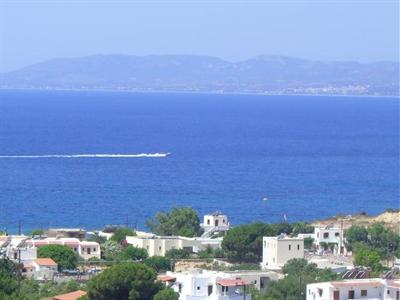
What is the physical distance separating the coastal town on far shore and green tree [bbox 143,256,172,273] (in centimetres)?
3

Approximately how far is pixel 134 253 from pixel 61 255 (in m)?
1.93

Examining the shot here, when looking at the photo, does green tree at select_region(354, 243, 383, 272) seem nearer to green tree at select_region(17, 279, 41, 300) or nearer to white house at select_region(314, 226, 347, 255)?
white house at select_region(314, 226, 347, 255)

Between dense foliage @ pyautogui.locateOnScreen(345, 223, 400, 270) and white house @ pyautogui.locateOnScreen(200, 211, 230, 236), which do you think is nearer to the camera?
dense foliage @ pyautogui.locateOnScreen(345, 223, 400, 270)

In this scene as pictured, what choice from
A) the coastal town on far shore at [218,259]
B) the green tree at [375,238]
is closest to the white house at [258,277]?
the coastal town on far shore at [218,259]

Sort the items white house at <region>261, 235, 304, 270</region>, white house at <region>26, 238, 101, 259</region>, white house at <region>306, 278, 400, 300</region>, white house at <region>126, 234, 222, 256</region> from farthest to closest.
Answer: white house at <region>126, 234, 222, 256</region>, white house at <region>26, 238, 101, 259</region>, white house at <region>261, 235, 304, 270</region>, white house at <region>306, 278, 400, 300</region>

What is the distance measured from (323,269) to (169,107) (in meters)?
139

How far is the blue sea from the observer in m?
53.6

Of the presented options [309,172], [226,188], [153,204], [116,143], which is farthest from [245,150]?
[153,204]

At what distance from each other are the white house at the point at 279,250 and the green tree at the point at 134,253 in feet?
9.11

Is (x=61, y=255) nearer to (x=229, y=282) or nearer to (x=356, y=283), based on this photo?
(x=229, y=282)

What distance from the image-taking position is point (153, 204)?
2157 inches

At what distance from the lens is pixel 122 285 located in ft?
76.1

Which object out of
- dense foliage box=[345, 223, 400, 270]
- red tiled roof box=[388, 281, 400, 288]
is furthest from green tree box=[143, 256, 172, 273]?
red tiled roof box=[388, 281, 400, 288]

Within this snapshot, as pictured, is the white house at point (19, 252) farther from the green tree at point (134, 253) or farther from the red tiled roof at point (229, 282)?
the red tiled roof at point (229, 282)
